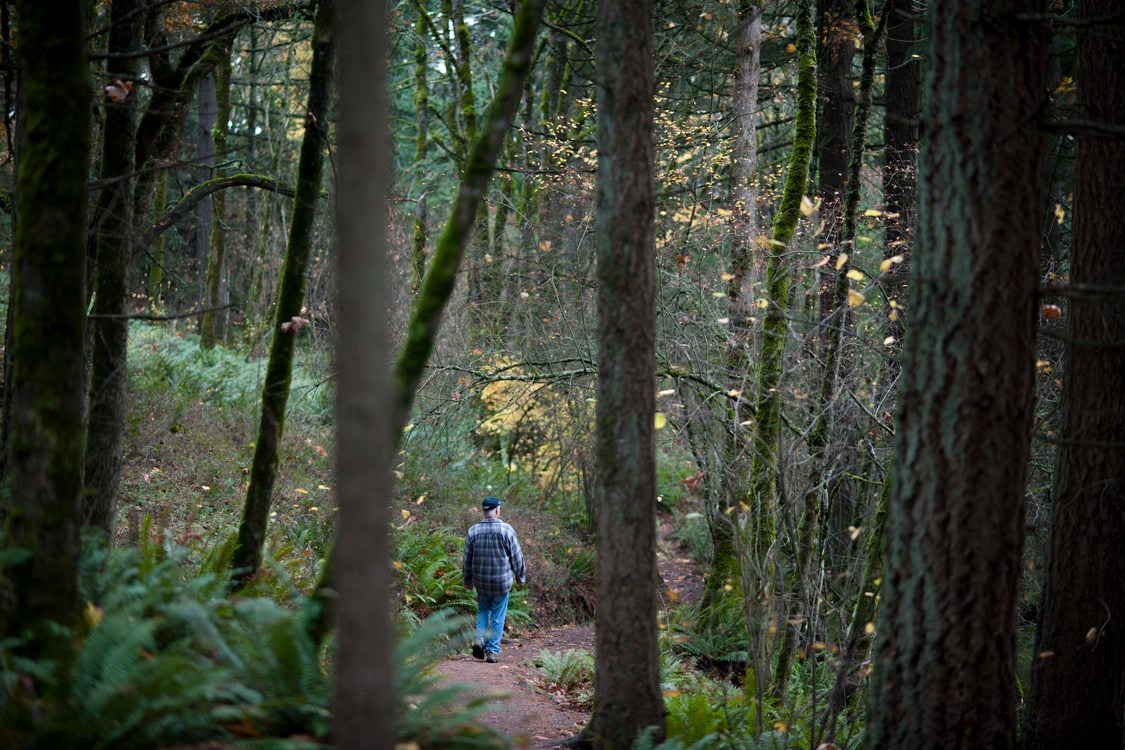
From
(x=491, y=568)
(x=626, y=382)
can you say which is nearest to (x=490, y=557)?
(x=491, y=568)

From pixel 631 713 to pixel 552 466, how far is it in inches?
487

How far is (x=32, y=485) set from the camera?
4.79m

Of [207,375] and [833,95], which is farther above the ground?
[833,95]

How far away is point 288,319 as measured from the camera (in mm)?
7121

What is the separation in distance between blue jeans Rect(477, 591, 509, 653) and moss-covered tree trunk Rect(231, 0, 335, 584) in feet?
16.0

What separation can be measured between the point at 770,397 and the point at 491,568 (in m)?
4.46

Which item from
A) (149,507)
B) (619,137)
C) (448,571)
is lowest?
(448,571)

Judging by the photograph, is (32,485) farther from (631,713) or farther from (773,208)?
(773,208)

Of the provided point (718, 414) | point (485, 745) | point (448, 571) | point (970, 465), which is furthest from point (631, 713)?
point (448, 571)

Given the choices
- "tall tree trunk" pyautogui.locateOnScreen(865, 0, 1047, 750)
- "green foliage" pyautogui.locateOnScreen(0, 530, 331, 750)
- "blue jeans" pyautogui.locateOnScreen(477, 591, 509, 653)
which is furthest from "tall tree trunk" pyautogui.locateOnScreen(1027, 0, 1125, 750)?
"blue jeans" pyautogui.locateOnScreen(477, 591, 509, 653)

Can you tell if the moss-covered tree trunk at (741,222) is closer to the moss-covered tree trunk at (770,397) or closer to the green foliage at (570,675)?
the moss-covered tree trunk at (770,397)

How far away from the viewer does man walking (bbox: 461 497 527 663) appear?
1129 centimetres

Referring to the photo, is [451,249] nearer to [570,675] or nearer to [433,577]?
[570,675]

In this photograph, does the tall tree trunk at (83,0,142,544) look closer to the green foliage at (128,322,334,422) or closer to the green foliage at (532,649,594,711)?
the green foliage at (532,649,594,711)
